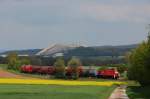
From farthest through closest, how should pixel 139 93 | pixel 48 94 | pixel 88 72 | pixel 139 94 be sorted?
pixel 88 72
pixel 139 93
pixel 139 94
pixel 48 94

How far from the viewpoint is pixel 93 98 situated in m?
45.0

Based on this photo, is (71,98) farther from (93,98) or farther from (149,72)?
(149,72)

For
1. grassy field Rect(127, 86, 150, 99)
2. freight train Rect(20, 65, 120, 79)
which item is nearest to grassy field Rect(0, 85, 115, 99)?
grassy field Rect(127, 86, 150, 99)

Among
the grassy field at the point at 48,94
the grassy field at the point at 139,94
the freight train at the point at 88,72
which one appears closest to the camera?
the grassy field at the point at 48,94

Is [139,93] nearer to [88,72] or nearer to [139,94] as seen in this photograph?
[139,94]

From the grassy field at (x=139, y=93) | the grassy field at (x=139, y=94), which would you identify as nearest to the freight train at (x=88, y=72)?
the grassy field at (x=139, y=93)

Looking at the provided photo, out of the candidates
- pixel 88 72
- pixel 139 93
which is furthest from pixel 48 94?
pixel 88 72

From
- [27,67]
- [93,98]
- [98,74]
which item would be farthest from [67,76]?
[93,98]

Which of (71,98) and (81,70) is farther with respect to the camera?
(81,70)

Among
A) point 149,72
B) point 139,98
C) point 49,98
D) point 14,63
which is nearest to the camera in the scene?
point 49,98

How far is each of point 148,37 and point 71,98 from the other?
15.5 metres

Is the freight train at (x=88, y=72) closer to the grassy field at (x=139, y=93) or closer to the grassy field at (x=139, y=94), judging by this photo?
the grassy field at (x=139, y=93)

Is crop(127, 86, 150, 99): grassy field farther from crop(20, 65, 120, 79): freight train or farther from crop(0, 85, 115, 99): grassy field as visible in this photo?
crop(20, 65, 120, 79): freight train

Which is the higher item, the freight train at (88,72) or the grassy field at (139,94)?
the freight train at (88,72)
